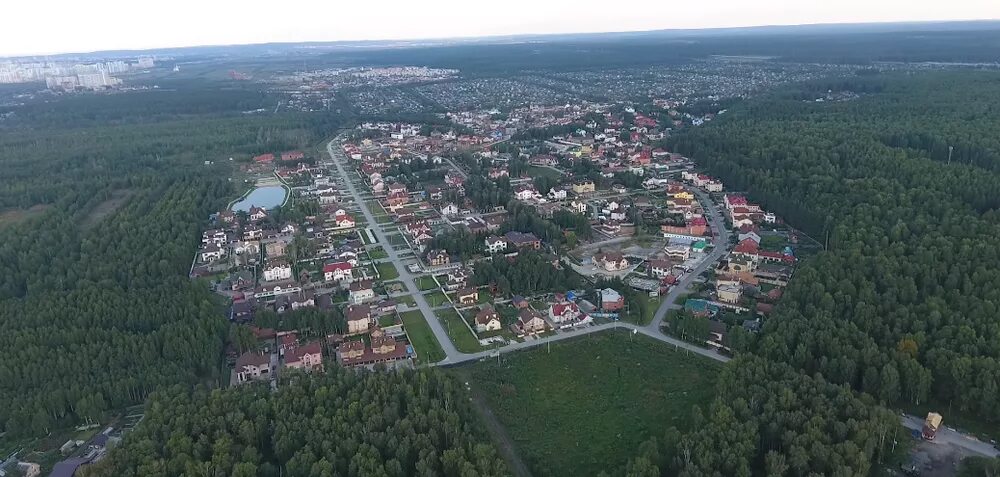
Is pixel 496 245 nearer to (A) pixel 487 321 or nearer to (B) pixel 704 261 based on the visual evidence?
(A) pixel 487 321

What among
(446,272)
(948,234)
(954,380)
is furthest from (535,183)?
(954,380)

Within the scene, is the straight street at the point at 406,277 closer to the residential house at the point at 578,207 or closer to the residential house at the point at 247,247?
the residential house at the point at 247,247

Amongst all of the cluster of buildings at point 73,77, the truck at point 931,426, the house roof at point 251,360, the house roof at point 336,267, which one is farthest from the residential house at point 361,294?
the cluster of buildings at point 73,77

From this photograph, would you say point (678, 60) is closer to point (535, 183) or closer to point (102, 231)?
point (535, 183)

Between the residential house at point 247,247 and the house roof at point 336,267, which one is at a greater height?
the house roof at point 336,267

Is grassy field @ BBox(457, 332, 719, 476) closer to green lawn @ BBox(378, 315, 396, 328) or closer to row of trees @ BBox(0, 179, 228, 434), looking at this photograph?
green lawn @ BBox(378, 315, 396, 328)

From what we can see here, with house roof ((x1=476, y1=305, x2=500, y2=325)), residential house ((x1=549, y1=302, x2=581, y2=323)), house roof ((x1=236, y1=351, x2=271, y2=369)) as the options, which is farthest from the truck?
house roof ((x1=236, y1=351, x2=271, y2=369))
